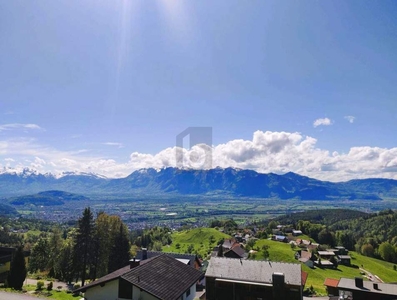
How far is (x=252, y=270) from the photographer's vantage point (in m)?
31.4

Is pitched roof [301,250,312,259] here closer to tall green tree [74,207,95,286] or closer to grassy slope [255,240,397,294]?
grassy slope [255,240,397,294]

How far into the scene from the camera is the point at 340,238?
433ft

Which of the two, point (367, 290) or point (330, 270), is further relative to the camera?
point (330, 270)

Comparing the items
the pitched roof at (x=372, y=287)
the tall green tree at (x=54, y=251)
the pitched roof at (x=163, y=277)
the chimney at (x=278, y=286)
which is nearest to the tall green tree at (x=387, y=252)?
the pitched roof at (x=372, y=287)

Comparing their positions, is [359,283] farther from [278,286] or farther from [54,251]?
[54,251]

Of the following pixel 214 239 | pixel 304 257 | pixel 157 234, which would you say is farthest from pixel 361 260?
pixel 157 234

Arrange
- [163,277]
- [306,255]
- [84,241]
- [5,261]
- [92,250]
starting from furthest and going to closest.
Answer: [306,255]
[5,261]
[92,250]
[84,241]
[163,277]

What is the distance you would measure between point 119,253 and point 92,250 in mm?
4694

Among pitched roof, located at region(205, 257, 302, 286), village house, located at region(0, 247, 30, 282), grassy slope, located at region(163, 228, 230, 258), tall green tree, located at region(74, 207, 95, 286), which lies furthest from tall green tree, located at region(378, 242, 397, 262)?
village house, located at region(0, 247, 30, 282)

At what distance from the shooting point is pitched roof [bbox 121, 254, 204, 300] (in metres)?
23.7

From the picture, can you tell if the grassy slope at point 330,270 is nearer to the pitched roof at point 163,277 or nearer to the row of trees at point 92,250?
the row of trees at point 92,250

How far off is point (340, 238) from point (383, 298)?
95.4 metres

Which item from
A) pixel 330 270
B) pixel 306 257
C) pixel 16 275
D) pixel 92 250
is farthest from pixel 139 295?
pixel 306 257

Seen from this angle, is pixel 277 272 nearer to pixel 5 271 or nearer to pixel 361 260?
pixel 5 271
